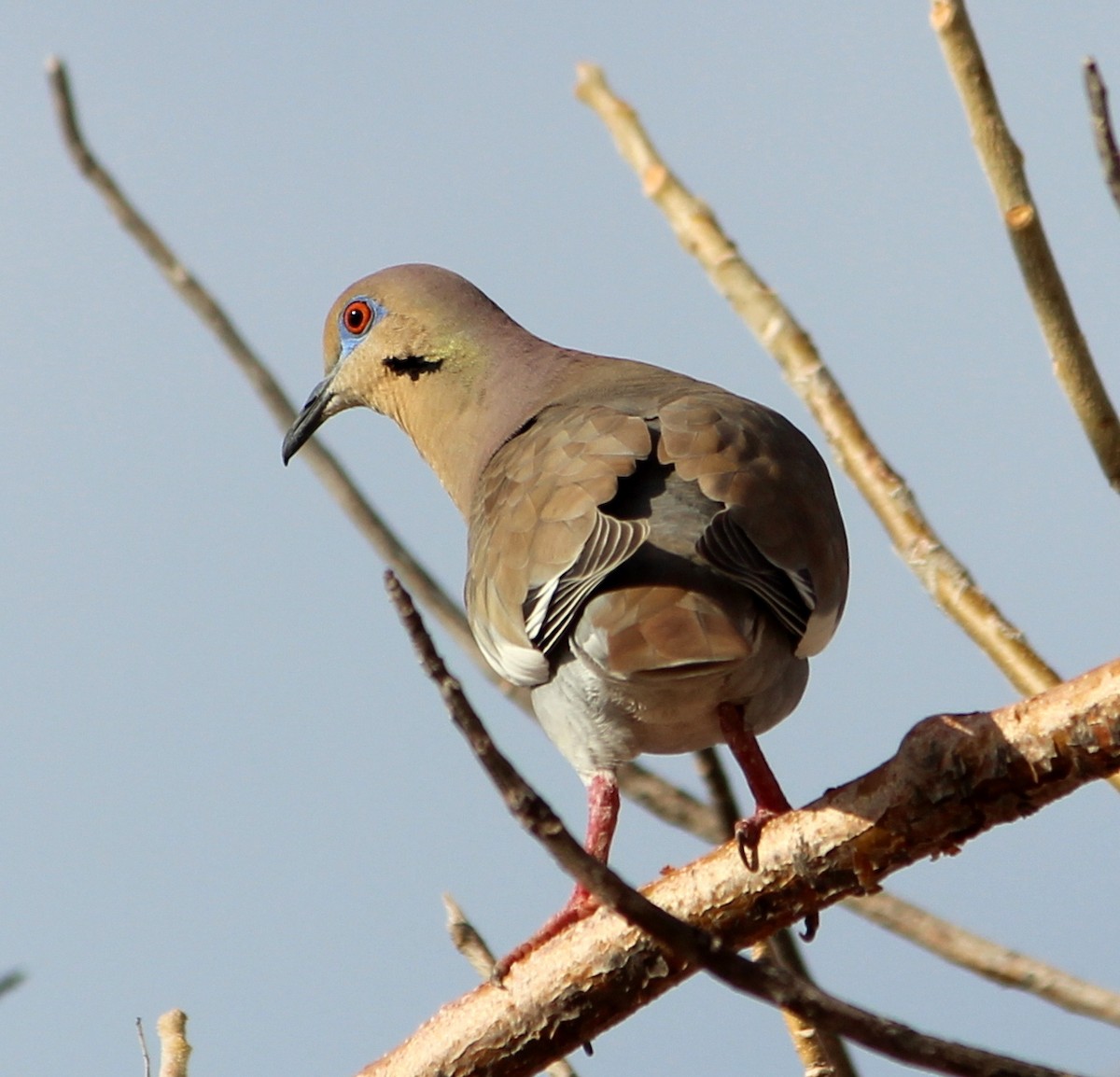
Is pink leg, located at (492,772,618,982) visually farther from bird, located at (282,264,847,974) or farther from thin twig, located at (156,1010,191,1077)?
thin twig, located at (156,1010,191,1077)

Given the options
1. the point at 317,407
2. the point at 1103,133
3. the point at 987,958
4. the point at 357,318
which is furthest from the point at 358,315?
the point at 1103,133

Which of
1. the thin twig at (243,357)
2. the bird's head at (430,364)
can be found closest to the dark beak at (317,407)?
the bird's head at (430,364)

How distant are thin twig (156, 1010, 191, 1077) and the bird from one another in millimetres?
575

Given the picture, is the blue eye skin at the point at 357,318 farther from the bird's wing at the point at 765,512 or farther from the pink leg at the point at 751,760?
the pink leg at the point at 751,760

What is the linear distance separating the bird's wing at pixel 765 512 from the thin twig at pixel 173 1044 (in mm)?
1365

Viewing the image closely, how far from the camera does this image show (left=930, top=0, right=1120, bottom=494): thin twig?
10.7ft

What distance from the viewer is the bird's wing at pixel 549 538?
11.5ft

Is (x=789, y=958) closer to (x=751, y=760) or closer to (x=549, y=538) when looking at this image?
(x=751, y=760)

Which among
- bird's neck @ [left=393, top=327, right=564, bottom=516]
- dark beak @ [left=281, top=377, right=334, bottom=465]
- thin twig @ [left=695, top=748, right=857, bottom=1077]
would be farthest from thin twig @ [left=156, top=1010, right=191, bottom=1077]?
dark beak @ [left=281, top=377, right=334, bottom=465]

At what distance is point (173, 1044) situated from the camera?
2.75 m

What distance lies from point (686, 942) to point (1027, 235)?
1.90 metres

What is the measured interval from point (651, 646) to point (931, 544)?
30.9 inches

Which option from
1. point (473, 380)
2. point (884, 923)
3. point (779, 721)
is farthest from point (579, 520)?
point (473, 380)

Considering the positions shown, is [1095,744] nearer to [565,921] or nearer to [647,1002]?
[647,1002]
